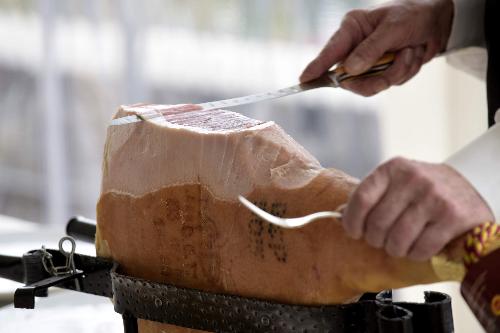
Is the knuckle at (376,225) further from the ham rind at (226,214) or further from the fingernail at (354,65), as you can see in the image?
the fingernail at (354,65)

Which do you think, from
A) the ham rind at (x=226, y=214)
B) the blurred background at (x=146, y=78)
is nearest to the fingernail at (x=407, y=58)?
the ham rind at (x=226, y=214)

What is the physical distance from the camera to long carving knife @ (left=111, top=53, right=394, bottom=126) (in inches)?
43.7

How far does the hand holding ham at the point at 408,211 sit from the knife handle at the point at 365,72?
432mm

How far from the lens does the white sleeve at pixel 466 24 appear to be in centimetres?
143

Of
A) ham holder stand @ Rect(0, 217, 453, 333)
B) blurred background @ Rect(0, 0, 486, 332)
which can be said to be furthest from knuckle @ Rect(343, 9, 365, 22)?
blurred background @ Rect(0, 0, 486, 332)

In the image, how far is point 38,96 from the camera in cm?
290

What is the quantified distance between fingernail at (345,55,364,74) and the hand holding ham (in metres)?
0.43

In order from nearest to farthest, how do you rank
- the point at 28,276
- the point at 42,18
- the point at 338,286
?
Answer: 1. the point at 338,286
2. the point at 28,276
3. the point at 42,18

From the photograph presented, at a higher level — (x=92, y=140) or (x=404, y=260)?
(x=404, y=260)

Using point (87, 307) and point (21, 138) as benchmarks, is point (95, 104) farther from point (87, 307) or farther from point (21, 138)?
point (87, 307)

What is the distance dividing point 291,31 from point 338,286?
2117 millimetres

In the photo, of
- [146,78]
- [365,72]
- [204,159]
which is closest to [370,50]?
[365,72]

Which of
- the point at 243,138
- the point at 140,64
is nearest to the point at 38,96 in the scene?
the point at 140,64

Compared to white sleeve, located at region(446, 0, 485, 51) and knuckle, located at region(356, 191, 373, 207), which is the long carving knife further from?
knuckle, located at region(356, 191, 373, 207)
